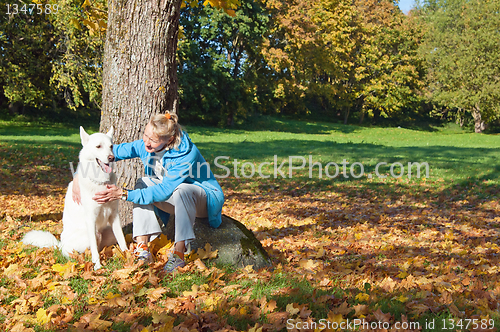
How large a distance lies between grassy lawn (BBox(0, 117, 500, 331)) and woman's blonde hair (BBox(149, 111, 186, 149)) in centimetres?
125

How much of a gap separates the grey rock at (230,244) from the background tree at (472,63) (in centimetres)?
3938

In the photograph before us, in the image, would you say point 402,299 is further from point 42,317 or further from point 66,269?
point 66,269

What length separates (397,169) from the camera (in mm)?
12320

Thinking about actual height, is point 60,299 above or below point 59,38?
below

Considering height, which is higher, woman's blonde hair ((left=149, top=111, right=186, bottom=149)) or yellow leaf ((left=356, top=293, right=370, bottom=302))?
woman's blonde hair ((left=149, top=111, right=186, bottom=149))

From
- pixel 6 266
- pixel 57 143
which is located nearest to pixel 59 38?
pixel 57 143

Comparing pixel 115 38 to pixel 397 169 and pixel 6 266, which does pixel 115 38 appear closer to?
pixel 6 266

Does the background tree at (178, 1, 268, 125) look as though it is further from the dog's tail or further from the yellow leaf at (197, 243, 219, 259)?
the yellow leaf at (197, 243, 219, 259)

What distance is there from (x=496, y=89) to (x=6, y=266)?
41.3m

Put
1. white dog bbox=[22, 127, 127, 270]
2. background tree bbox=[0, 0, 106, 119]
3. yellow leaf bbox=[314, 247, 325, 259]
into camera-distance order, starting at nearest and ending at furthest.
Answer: white dog bbox=[22, 127, 127, 270] → yellow leaf bbox=[314, 247, 325, 259] → background tree bbox=[0, 0, 106, 119]

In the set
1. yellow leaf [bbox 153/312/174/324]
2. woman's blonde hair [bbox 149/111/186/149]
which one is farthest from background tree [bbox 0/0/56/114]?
yellow leaf [bbox 153/312/174/324]

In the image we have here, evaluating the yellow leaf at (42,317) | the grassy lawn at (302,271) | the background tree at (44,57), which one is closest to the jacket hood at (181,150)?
the grassy lawn at (302,271)

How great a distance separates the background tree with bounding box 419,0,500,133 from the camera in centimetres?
3628

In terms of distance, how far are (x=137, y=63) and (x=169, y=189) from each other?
1600 millimetres
